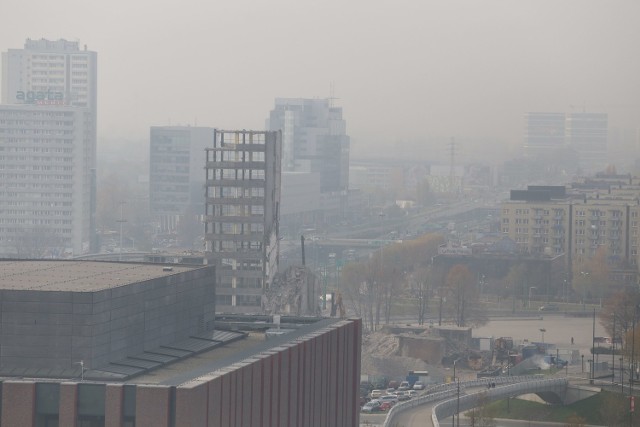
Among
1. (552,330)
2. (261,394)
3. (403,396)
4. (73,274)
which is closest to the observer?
(261,394)

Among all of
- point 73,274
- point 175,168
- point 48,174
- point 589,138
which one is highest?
point 589,138

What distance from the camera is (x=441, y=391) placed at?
5397cm

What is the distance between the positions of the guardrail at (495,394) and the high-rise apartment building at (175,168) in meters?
80.7

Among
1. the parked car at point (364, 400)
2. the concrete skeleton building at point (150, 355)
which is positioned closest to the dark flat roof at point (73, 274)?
the concrete skeleton building at point (150, 355)

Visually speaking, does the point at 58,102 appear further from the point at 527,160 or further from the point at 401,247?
the point at 527,160

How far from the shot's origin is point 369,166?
591ft

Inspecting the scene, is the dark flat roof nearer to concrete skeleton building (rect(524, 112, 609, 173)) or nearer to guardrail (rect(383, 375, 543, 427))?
guardrail (rect(383, 375, 543, 427))

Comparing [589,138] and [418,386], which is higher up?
[589,138]

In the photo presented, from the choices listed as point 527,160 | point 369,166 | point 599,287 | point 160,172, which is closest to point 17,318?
point 599,287

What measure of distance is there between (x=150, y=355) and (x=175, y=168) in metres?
112

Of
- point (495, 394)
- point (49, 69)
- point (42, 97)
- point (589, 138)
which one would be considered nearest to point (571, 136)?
point (589, 138)

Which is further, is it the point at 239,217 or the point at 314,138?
the point at 314,138

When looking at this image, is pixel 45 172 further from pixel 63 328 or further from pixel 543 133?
pixel 63 328

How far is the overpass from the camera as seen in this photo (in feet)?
163
